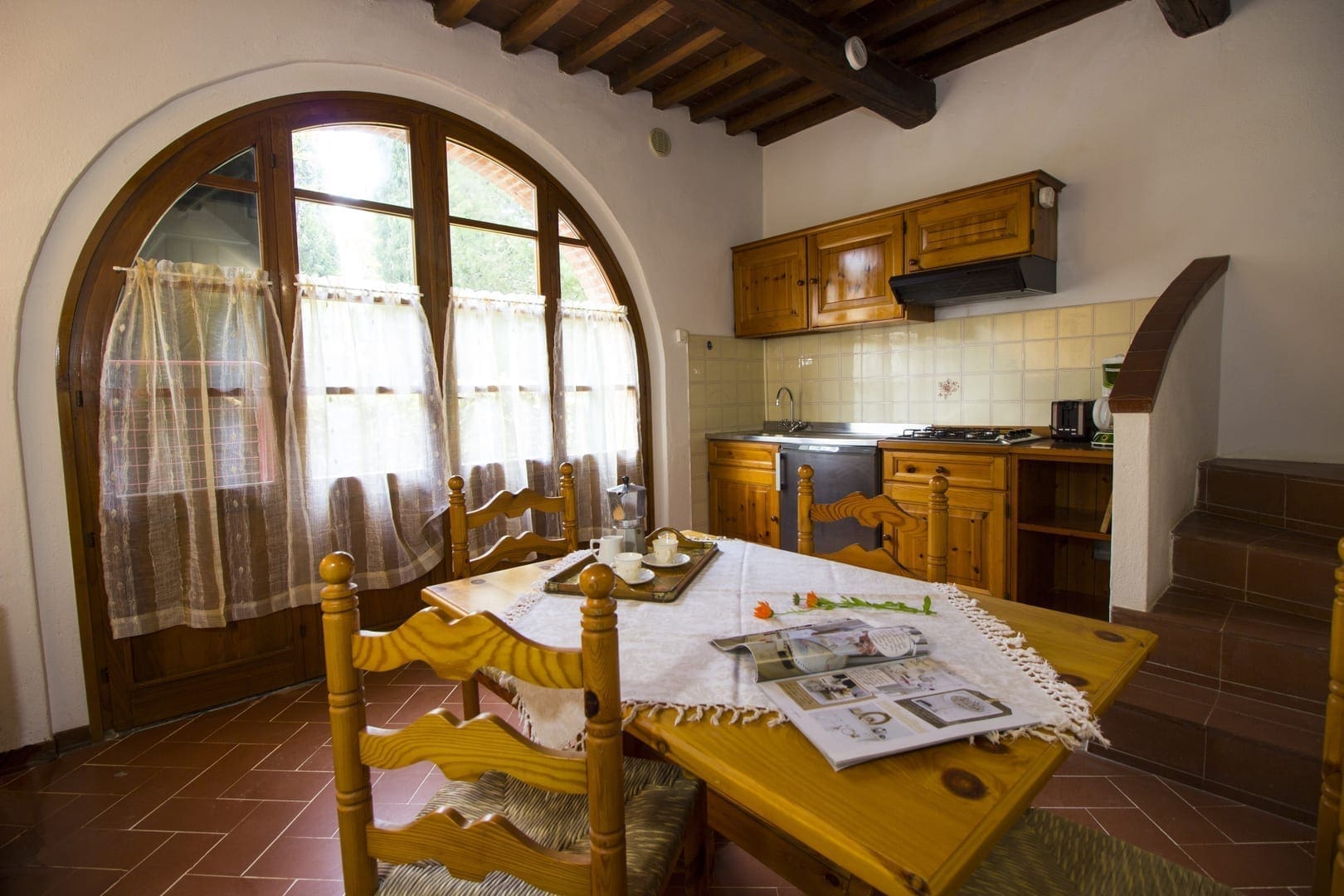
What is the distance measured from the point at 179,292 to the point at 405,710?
1.82 metres

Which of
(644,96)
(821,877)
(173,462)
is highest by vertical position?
(644,96)

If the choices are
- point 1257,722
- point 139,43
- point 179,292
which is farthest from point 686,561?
point 139,43

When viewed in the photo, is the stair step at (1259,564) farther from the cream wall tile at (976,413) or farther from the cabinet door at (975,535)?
the cream wall tile at (976,413)

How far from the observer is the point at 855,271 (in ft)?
12.4

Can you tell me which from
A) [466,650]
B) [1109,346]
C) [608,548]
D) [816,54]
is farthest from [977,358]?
[466,650]

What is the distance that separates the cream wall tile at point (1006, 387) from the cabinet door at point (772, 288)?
3.72 feet

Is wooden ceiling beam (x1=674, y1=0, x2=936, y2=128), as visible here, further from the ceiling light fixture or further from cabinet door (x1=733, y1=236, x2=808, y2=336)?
cabinet door (x1=733, y1=236, x2=808, y2=336)

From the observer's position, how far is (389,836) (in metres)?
0.90

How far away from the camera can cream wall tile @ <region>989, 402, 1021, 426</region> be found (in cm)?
347

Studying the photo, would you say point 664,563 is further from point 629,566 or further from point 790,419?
point 790,419

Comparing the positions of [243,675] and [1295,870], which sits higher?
[243,675]

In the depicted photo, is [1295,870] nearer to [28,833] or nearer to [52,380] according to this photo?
[28,833]

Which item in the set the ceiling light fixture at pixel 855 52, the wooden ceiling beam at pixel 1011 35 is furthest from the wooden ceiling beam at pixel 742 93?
the wooden ceiling beam at pixel 1011 35

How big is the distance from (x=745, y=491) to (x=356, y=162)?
107 inches
